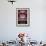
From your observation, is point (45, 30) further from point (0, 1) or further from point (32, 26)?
point (0, 1)

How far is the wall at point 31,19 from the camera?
526 centimetres

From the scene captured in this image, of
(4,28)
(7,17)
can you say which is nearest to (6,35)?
(4,28)

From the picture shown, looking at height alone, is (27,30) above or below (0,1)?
below

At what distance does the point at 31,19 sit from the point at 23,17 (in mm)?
320

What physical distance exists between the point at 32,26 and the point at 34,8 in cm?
70

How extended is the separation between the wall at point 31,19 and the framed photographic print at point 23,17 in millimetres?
116

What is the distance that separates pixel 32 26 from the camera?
527 centimetres

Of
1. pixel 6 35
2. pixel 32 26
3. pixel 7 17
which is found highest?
pixel 7 17

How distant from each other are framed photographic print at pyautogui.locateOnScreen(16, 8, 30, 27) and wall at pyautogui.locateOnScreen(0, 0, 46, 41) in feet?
0.38

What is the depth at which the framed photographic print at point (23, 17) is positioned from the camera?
5281 millimetres

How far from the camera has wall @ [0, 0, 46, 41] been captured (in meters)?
5.26

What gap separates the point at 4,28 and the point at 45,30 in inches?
62.5

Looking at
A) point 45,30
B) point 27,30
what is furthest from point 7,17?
point 45,30

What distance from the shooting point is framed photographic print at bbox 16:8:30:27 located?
17.3 feet
